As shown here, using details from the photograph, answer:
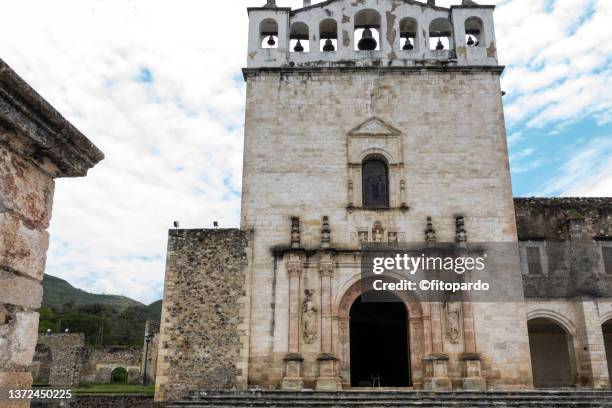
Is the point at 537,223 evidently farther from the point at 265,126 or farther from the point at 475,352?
the point at 265,126

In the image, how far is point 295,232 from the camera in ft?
55.3

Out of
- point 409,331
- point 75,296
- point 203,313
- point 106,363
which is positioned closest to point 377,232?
point 409,331

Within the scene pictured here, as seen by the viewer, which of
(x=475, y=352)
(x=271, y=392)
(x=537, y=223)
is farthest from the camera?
(x=537, y=223)

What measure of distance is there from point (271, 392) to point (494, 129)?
34.7ft

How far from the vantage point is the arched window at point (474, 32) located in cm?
1920

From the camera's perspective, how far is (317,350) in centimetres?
1583

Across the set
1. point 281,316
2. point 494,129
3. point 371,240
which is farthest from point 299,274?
point 494,129

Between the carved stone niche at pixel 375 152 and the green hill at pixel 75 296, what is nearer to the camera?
→ the carved stone niche at pixel 375 152

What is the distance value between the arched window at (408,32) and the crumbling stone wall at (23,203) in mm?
17340

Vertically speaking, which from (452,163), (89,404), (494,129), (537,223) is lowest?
(89,404)

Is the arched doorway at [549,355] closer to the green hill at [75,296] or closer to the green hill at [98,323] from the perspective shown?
the green hill at [98,323]

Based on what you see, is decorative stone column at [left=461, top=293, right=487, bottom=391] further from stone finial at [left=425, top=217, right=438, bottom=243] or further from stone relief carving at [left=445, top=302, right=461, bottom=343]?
stone finial at [left=425, top=217, right=438, bottom=243]

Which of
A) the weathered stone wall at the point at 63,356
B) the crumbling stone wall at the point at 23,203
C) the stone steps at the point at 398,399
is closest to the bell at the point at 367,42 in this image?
the stone steps at the point at 398,399

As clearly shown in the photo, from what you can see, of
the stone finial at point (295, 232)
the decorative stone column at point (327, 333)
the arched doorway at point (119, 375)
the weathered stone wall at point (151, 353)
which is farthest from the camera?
the arched doorway at point (119, 375)
